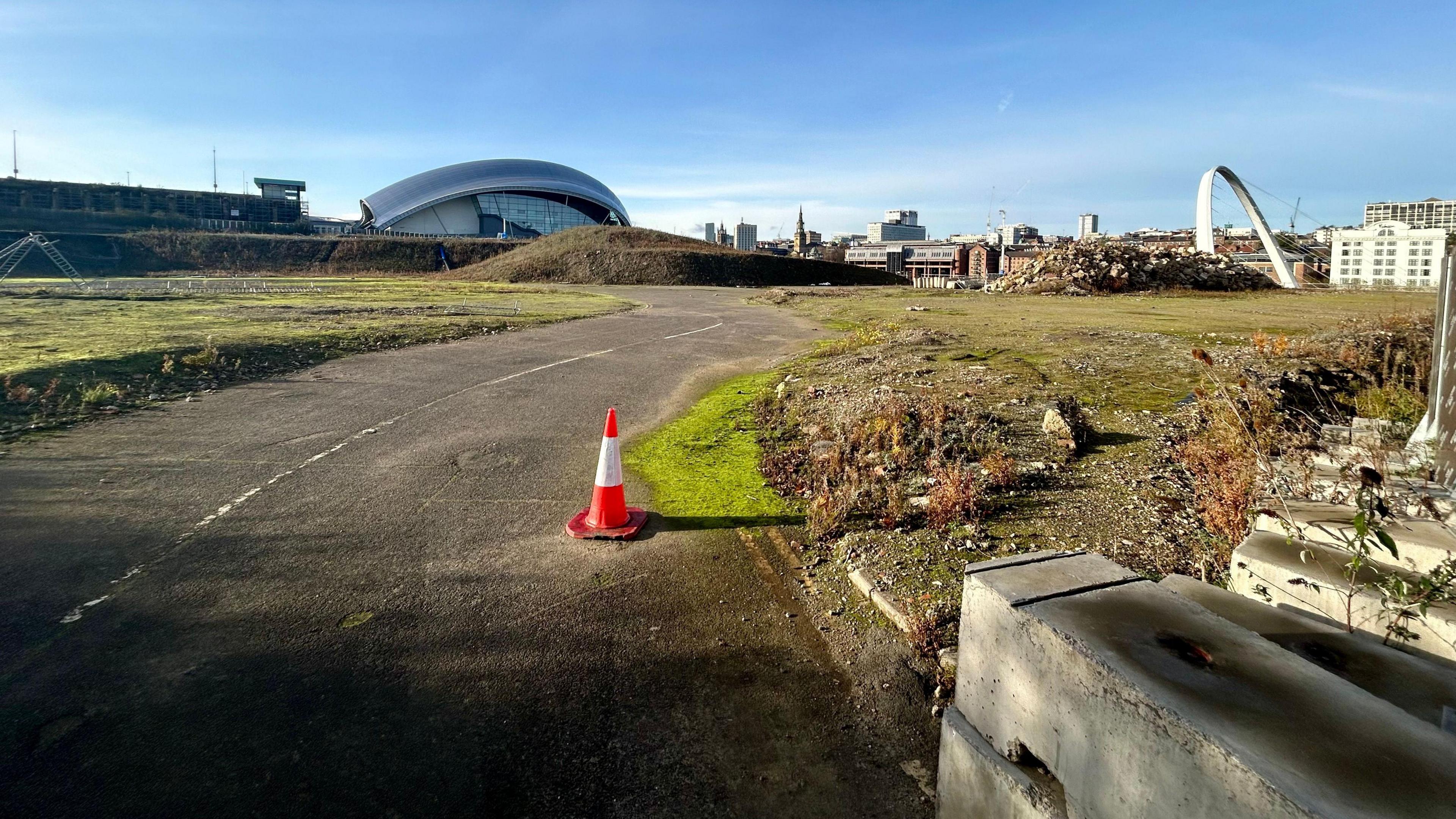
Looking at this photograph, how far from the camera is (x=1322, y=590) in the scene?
2.97 meters

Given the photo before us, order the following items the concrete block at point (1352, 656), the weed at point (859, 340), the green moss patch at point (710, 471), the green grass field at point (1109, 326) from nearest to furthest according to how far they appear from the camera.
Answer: the concrete block at point (1352, 656) < the green moss patch at point (710, 471) < the green grass field at point (1109, 326) < the weed at point (859, 340)

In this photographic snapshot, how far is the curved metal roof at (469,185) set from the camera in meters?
101

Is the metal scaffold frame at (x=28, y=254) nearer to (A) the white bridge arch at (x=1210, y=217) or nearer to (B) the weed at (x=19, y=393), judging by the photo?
(B) the weed at (x=19, y=393)

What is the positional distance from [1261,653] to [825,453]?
494 cm

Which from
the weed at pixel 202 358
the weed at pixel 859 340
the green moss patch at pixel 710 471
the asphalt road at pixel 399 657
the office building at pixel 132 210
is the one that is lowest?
the asphalt road at pixel 399 657

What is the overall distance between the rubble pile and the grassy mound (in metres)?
26.5

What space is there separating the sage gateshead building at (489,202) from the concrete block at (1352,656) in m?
107

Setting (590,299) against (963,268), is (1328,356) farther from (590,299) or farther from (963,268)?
(963,268)

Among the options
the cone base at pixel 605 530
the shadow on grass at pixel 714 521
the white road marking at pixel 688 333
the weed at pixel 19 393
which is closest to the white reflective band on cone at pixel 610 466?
the cone base at pixel 605 530

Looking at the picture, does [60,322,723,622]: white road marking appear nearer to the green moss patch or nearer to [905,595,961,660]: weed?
the green moss patch

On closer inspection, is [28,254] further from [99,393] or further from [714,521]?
[714,521]

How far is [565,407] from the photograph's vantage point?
968 centimetres

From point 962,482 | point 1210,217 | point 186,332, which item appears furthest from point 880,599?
point 1210,217

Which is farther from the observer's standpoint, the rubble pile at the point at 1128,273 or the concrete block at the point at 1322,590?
the rubble pile at the point at 1128,273
